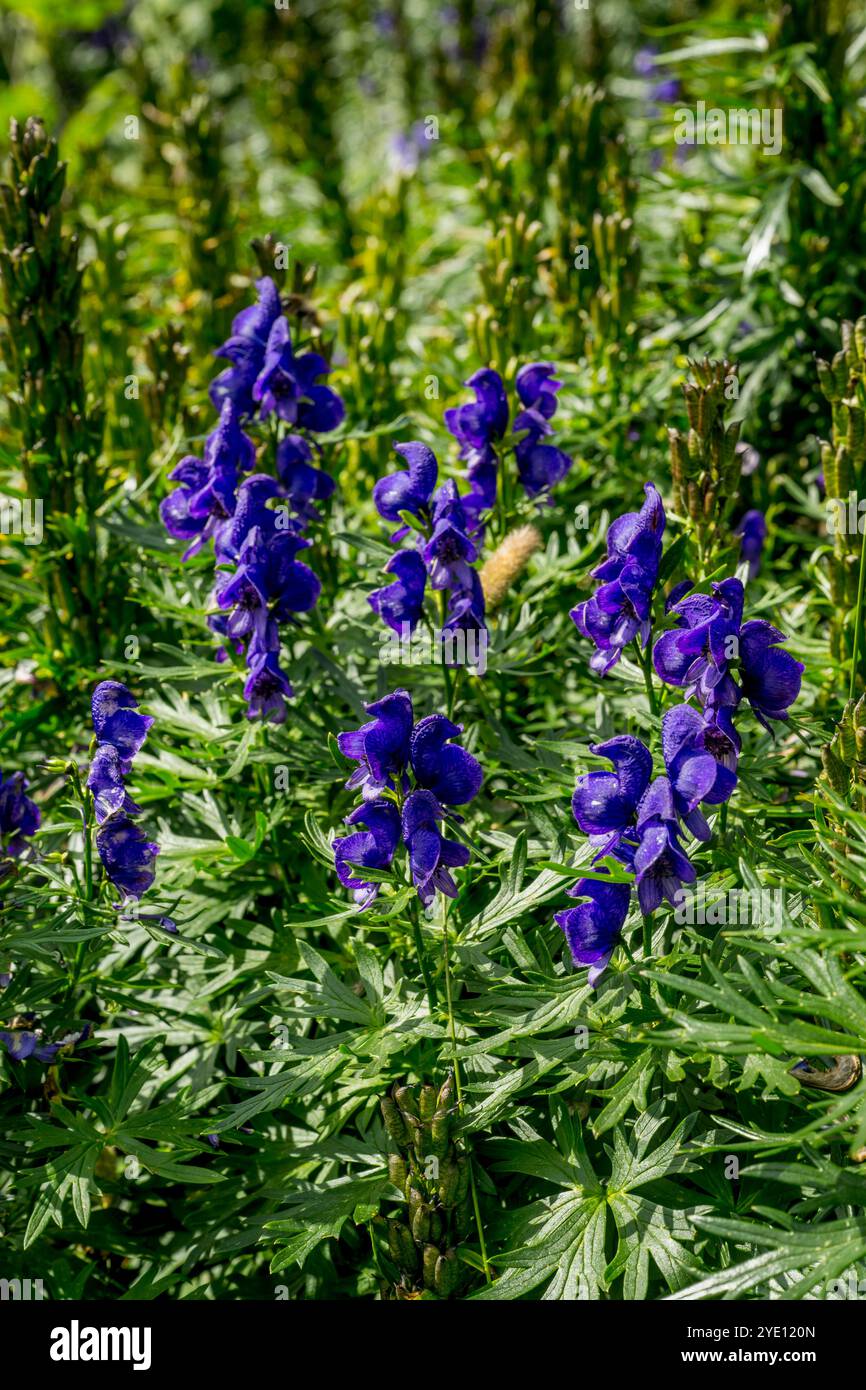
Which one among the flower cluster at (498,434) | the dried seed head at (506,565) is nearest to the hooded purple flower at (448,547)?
the dried seed head at (506,565)

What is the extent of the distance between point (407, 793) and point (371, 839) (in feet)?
0.31

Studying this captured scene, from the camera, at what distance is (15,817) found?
7.94ft

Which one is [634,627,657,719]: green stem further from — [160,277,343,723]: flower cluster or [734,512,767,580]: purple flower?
[734,512,767,580]: purple flower

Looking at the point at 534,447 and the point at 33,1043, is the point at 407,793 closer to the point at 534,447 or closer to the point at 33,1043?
the point at 33,1043

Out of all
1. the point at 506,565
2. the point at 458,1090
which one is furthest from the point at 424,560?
the point at 458,1090

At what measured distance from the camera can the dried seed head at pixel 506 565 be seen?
2.56m

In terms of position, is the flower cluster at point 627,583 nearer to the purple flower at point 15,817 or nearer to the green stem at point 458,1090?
the green stem at point 458,1090

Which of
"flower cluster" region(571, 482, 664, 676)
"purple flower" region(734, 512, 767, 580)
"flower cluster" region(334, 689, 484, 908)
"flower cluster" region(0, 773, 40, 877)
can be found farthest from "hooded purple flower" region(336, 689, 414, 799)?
"purple flower" region(734, 512, 767, 580)

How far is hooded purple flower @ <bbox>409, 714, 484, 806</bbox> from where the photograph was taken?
6.56 feet

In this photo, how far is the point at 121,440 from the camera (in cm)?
390

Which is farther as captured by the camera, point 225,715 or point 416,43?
point 416,43

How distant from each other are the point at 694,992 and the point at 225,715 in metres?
1.31
